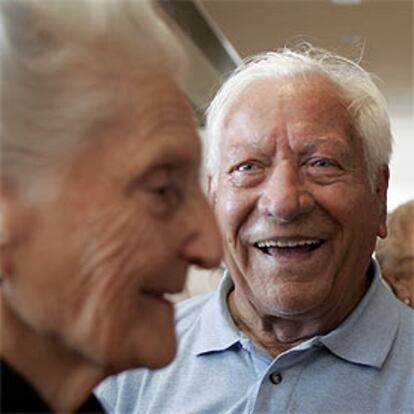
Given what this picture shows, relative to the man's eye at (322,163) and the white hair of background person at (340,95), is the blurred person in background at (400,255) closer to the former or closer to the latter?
the white hair of background person at (340,95)

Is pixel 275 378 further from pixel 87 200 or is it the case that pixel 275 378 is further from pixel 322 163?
pixel 87 200

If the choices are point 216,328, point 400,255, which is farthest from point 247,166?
point 400,255

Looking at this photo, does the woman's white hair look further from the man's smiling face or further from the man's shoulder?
the man's shoulder

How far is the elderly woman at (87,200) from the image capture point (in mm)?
772

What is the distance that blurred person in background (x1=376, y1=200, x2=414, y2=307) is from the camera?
2.36 meters

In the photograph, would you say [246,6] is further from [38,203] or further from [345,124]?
[38,203]

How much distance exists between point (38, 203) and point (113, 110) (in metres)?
0.12

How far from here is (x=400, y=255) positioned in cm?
238

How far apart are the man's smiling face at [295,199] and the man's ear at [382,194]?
0.19ft

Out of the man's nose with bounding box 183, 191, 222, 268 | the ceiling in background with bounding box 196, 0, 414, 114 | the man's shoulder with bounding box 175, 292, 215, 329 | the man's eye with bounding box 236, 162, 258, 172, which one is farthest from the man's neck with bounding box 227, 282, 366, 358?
the ceiling in background with bounding box 196, 0, 414, 114

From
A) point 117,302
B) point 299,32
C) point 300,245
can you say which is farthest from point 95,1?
point 299,32

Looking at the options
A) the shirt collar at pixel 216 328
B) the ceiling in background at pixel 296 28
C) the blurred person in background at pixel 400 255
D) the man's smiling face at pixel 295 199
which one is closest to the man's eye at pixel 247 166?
the man's smiling face at pixel 295 199

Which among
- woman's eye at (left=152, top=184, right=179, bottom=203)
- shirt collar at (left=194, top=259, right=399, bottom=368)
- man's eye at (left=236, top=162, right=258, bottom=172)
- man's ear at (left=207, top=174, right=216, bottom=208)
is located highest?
woman's eye at (left=152, top=184, right=179, bottom=203)

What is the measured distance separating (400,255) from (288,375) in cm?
105
